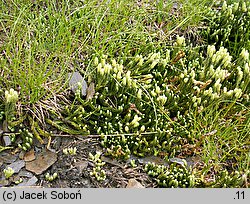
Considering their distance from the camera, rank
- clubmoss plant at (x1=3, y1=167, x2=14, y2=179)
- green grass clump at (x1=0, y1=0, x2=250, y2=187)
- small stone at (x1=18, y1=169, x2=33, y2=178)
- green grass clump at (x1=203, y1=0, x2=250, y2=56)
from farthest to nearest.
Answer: green grass clump at (x1=203, y1=0, x2=250, y2=56), green grass clump at (x1=0, y1=0, x2=250, y2=187), small stone at (x1=18, y1=169, x2=33, y2=178), clubmoss plant at (x1=3, y1=167, x2=14, y2=179)

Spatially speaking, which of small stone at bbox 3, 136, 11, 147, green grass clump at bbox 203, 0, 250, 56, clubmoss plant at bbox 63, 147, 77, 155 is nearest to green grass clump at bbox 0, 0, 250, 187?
small stone at bbox 3, 136, 11, 147

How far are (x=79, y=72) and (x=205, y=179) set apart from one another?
1.57 metres

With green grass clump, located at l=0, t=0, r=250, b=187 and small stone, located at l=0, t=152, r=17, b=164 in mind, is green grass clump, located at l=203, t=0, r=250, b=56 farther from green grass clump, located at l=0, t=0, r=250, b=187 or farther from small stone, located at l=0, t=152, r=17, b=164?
small stone, located at l=0, t=152, r=17, b=164

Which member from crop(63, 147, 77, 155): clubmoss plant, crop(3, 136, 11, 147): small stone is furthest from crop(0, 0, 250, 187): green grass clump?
crop(63, 147, 77, 155): clubmoss plant

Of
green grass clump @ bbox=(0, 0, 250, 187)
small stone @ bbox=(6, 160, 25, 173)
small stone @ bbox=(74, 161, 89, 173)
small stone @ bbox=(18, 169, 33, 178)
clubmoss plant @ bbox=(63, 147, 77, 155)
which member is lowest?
small stone @ bbox=(18, 169, 33, 178)

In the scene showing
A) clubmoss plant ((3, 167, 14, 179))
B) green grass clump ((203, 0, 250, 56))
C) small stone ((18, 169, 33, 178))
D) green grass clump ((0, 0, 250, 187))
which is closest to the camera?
clubmoss plant ((3, 167, 14, 179))

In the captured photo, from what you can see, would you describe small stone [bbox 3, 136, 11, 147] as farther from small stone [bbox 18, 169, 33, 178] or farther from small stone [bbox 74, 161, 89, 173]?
small stone [bbox 74, 161, 89, 173]

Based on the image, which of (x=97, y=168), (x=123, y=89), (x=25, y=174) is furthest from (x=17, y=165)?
(x=123, y=89)

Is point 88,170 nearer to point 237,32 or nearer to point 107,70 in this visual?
point 107,70

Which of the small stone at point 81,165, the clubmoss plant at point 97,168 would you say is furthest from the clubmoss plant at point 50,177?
the clubmoss plant at point 97,168

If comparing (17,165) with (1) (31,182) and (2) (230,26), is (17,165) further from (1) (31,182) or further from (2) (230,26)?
(2) (230,26)

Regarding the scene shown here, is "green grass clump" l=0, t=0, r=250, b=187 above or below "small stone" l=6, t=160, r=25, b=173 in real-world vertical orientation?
above

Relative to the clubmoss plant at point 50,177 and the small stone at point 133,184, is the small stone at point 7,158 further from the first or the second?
the small stone at point 133,184

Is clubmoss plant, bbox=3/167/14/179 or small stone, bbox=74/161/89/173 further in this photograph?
small stone, bbox=74/161/89/173
